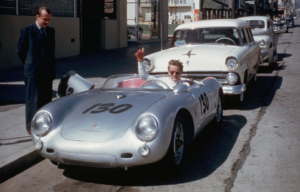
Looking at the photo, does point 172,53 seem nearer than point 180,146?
No

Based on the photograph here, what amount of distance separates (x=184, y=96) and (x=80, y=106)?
1254mm

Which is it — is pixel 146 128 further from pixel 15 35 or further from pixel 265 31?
pixel 265 31

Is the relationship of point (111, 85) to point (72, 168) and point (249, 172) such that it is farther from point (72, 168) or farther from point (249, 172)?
point (249, 172)

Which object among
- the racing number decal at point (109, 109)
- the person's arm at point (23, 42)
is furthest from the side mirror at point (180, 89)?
the person's arm at point (23, 42)

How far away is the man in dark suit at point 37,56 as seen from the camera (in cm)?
516

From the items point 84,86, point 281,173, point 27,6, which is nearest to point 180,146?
point 281,173

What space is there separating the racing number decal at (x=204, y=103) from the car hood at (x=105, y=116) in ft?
2.26

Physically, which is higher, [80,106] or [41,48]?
[41,48]

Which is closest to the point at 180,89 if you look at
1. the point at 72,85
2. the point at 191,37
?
the point at 72,85

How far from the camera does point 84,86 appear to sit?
A: 18.3 feet

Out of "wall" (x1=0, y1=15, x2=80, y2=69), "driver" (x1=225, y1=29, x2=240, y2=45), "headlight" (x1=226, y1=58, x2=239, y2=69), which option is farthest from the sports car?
"wall" (x1=0, y1=15, x2=80, y2=69)

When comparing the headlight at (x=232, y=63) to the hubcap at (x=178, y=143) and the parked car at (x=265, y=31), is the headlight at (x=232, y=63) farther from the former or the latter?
the parked car at (x=265, y=31)

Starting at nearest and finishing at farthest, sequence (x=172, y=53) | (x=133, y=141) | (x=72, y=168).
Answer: (x=133, y=141) → (x=72, y=168) → (x=172, y=53)

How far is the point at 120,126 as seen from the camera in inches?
154
